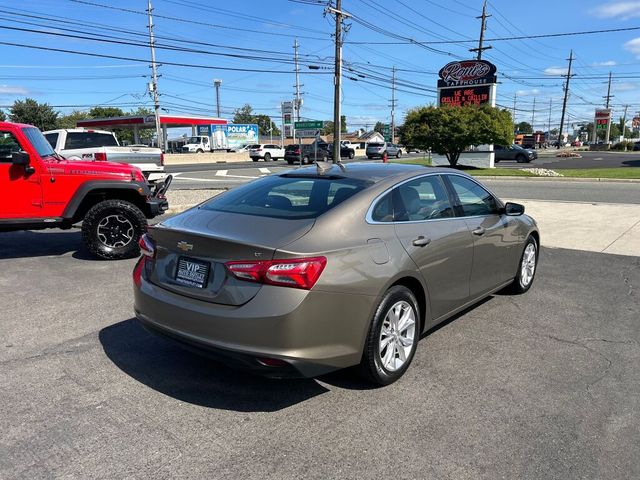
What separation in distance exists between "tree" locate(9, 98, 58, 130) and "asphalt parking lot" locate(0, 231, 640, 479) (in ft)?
250

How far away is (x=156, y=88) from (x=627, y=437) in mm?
60504

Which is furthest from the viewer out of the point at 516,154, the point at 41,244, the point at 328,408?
the point at 516,154

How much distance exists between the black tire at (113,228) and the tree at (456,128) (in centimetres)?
2420

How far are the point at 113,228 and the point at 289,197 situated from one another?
4291mm

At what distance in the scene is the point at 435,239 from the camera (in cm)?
409

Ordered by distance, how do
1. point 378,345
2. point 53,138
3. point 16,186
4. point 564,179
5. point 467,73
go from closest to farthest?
point 378,345, point 16,186, point 53,138, point 564,179, point 467,73

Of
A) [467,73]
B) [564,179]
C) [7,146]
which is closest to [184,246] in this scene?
[7,146]

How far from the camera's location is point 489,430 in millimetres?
3166

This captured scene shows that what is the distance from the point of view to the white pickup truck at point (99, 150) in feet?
43.3

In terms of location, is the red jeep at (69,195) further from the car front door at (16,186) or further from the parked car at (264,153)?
the parked car at (264,153)

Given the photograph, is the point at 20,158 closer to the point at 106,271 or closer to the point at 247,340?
the point at 106,271

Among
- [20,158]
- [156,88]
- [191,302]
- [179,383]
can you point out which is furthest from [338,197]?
[156,88]

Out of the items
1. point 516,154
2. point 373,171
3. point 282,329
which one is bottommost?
point 516,154

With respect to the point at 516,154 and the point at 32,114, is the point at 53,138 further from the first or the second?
the point at 32,114
